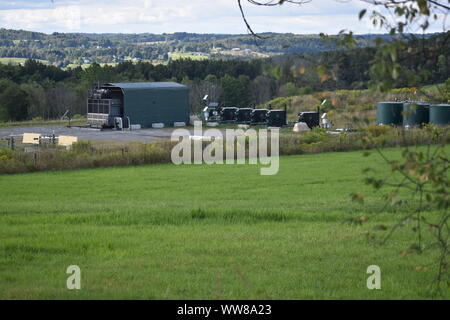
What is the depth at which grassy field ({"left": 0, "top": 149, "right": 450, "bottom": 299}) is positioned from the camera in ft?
24.3

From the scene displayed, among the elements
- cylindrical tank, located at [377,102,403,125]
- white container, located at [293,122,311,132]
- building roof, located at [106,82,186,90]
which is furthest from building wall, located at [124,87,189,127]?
cylindrical tank, located at [377,102,403,125]

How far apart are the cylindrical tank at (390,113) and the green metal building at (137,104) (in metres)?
15.3

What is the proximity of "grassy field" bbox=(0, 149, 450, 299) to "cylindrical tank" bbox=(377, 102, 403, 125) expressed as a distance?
74.4 ft

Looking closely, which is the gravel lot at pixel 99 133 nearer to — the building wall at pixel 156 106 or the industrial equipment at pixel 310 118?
the building wall at pixel 156 106

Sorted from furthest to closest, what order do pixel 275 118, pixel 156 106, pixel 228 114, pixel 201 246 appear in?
pixel 228 114 → pixel 156 106 → pixel 275 118 → pixel 201 246

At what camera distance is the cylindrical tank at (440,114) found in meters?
38.0

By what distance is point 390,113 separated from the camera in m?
41.3

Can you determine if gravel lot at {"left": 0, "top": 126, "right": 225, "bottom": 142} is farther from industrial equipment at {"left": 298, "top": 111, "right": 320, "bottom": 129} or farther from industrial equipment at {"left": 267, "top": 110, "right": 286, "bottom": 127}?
industrial equipment at {"left": 298, "top": 111, "right": 320, "bottom": 129}

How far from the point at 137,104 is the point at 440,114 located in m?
20.8

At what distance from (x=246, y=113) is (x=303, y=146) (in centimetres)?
1919

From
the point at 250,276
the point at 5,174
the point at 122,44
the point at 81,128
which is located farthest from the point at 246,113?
the point at 122,44

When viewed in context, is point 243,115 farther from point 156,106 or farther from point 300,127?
point 300,127

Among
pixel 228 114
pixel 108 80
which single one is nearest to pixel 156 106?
pixel 228 114

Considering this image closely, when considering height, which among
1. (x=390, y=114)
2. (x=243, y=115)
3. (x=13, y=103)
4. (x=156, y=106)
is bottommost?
(x=243, y=115)
